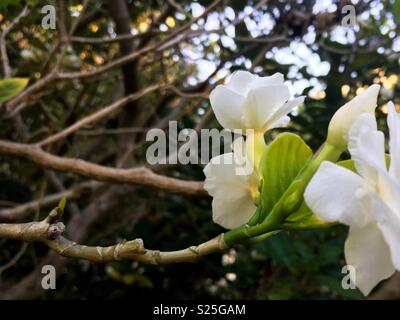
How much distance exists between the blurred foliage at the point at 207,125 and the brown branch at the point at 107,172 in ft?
0.78

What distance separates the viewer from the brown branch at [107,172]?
1.07m

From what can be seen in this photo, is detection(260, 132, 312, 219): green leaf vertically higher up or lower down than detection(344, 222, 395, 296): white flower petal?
higher up

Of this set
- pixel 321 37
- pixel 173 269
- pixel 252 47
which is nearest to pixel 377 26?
pixel 321 37

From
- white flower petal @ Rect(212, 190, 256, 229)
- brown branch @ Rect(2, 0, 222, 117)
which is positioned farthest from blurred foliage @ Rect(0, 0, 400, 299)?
white flower petal @ Rect(212, 190, 256, 229)

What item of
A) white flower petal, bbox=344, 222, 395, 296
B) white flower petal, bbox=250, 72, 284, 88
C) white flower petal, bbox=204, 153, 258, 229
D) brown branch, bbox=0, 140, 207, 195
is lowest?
white flower petal, bbox=344, 222, 395, 296

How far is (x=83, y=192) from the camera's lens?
1365 mm

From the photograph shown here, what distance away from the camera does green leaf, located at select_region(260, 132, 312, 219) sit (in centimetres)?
50

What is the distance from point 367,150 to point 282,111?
168 millimetres

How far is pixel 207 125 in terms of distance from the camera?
1.70m

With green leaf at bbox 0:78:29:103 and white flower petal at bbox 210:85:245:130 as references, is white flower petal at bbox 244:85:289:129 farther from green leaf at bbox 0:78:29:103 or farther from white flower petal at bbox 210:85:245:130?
green leaf at bbox 0:78:29:103

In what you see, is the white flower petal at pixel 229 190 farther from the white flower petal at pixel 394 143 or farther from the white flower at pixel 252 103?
the white flower petal at pixel 394 143

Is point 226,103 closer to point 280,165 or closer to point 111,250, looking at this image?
point 280,165

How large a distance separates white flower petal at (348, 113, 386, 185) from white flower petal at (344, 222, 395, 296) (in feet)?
0.14

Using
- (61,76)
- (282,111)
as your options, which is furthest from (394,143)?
(61,76)
